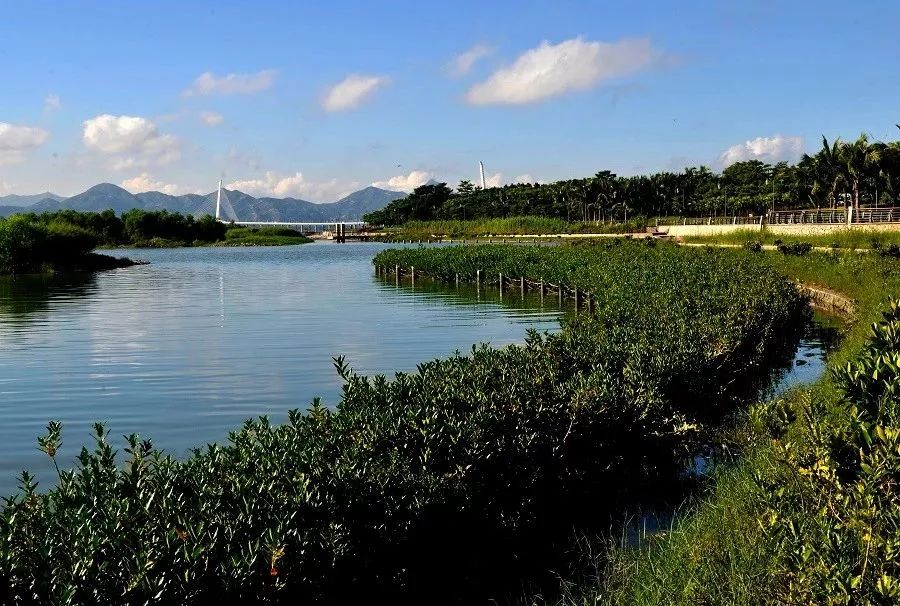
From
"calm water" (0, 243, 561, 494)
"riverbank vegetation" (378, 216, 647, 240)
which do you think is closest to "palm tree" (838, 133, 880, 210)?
"riverbank vegetation" (378, 216, 647, 240)

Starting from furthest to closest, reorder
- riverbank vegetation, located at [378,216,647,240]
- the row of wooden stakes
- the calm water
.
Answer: riverbank vegetation, located at [378,216,647,240], the row of wooden stakes, the calm water

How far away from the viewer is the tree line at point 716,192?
7812 cm

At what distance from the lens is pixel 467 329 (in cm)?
3050

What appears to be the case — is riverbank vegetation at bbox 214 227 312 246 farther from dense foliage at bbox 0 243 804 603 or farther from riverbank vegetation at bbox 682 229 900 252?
dense foliage at bbox 0 243 804 603

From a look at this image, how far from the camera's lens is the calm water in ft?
54.7

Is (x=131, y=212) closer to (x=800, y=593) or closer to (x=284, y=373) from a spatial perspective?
(x=284, y=373)

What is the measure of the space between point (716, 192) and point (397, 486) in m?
132

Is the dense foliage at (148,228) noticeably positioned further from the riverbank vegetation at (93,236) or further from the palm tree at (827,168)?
the palm tree at (827,168)

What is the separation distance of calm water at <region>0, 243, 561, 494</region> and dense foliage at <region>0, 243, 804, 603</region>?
20.4 ft

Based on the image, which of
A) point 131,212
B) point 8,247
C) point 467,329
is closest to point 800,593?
point 467,329

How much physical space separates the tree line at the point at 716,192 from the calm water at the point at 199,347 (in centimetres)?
5076

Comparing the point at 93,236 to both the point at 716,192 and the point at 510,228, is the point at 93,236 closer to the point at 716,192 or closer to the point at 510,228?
the point at 510,228

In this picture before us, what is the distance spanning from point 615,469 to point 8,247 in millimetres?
69679

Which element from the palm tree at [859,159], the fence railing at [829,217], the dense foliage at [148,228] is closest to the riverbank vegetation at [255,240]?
the dense foliage at [148,228]
